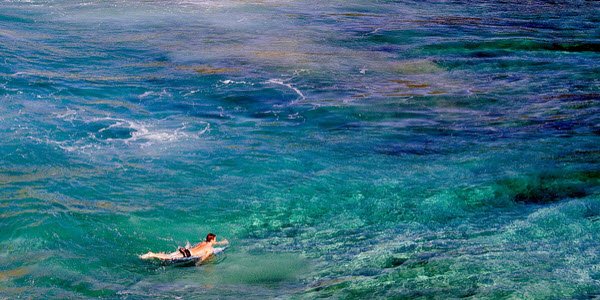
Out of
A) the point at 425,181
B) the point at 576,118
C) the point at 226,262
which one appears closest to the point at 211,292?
the point at 226,262

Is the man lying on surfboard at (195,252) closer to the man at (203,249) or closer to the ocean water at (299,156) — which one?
the man at (203,249)

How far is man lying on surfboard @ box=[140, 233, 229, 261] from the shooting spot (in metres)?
12.9

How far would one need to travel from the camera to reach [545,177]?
53.7ft

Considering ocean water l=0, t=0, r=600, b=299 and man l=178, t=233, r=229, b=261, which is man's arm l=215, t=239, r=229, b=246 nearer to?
ocean water l=0, t=0, r=600, b=299

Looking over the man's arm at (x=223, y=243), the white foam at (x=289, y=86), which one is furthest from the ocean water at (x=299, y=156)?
the man's arm at (x=223, y=243)

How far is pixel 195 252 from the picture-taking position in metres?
12.9

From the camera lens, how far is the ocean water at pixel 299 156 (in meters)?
12.6

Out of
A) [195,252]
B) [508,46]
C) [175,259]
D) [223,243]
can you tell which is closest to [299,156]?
[223,243]

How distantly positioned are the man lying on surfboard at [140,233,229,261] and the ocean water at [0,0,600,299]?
22 cm

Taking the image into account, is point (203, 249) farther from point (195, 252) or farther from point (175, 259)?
point (175, 259)

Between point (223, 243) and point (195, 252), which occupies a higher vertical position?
point (195, 252)

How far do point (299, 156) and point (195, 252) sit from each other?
569cm

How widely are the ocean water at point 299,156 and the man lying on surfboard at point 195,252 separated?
22cm

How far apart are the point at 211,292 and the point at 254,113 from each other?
9.58 meters
